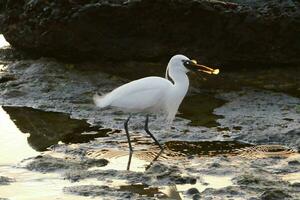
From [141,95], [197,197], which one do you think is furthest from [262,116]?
[197,197]

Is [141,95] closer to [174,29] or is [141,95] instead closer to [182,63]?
[182,63]

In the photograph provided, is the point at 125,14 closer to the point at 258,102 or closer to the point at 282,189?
the point at 258,102

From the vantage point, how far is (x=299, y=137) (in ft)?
26.7

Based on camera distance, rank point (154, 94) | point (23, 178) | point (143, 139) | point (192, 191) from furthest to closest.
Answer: point (143, 139), point (154, 94), point (23, 178), point (192, 191)

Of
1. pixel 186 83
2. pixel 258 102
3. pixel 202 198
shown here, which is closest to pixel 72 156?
pixel 186 83

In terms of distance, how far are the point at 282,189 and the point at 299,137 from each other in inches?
77.0

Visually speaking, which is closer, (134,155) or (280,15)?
(134,155)

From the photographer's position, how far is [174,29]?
1072 centimetres

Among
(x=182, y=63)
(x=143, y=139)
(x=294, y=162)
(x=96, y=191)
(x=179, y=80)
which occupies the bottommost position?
(x=143, y=139)

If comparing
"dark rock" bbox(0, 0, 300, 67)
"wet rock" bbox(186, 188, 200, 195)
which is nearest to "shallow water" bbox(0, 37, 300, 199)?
"wet rock" bbox(186, 188, 200, 195)

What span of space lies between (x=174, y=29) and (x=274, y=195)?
16.5 feet

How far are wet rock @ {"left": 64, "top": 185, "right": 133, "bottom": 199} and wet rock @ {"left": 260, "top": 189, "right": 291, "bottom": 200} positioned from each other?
116cm

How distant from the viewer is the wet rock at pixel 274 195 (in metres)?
6.08

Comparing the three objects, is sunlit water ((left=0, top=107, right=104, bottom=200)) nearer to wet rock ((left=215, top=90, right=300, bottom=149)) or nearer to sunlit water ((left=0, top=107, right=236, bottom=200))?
sunlit water ((left=0, top=107, right=236, bottom=200))
